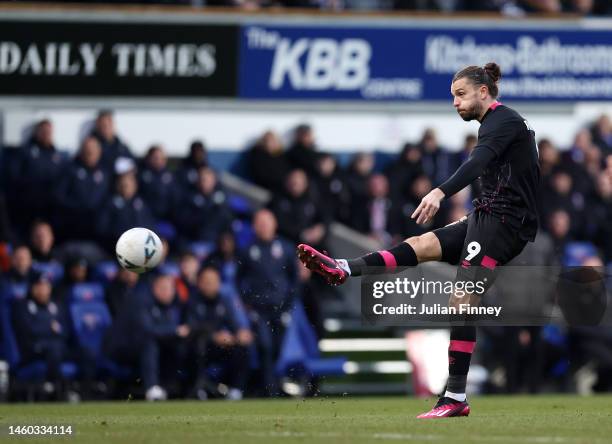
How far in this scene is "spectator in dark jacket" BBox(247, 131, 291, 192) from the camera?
18.6 metres

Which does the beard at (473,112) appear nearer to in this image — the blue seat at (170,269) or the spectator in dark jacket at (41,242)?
the blue seat at (170,269)

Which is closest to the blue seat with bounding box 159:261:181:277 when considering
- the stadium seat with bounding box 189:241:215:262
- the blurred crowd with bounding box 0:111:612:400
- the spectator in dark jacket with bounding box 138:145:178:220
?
the blurred crowd with bounding box 0:111:612:400

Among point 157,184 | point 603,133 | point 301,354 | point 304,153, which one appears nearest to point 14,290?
point 157,184

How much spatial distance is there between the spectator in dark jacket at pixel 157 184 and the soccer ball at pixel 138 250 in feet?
19.1

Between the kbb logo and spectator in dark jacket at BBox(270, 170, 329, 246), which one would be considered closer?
spectator in dark jacket at BBox(270, 170, 329, 246)

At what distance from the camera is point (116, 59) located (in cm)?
1838

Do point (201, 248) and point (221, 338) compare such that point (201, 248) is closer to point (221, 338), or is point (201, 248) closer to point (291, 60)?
point (221, 338)

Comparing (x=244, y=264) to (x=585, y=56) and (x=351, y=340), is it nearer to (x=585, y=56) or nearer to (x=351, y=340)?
(x=351, y=340)

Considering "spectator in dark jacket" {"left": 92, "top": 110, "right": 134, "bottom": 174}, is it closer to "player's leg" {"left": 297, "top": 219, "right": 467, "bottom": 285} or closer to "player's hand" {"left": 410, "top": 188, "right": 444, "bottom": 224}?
"player's leg" {"left": 297, "top": 219, "right": 467, "bottom": 285}

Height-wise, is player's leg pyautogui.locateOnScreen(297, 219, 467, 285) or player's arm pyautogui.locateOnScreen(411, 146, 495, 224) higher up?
player's arm pyautogui.locateOnScreen(411, 146, 495, 224)

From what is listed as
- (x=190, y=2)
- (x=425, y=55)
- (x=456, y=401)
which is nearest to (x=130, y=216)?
(x=190, y=2)

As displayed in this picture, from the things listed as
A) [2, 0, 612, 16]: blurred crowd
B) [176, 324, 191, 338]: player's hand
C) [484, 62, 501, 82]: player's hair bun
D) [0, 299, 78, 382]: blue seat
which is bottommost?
[0, 299, 78, 382]: blue seat

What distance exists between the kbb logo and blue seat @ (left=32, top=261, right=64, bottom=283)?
418 centimetres

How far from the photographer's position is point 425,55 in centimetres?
1941
